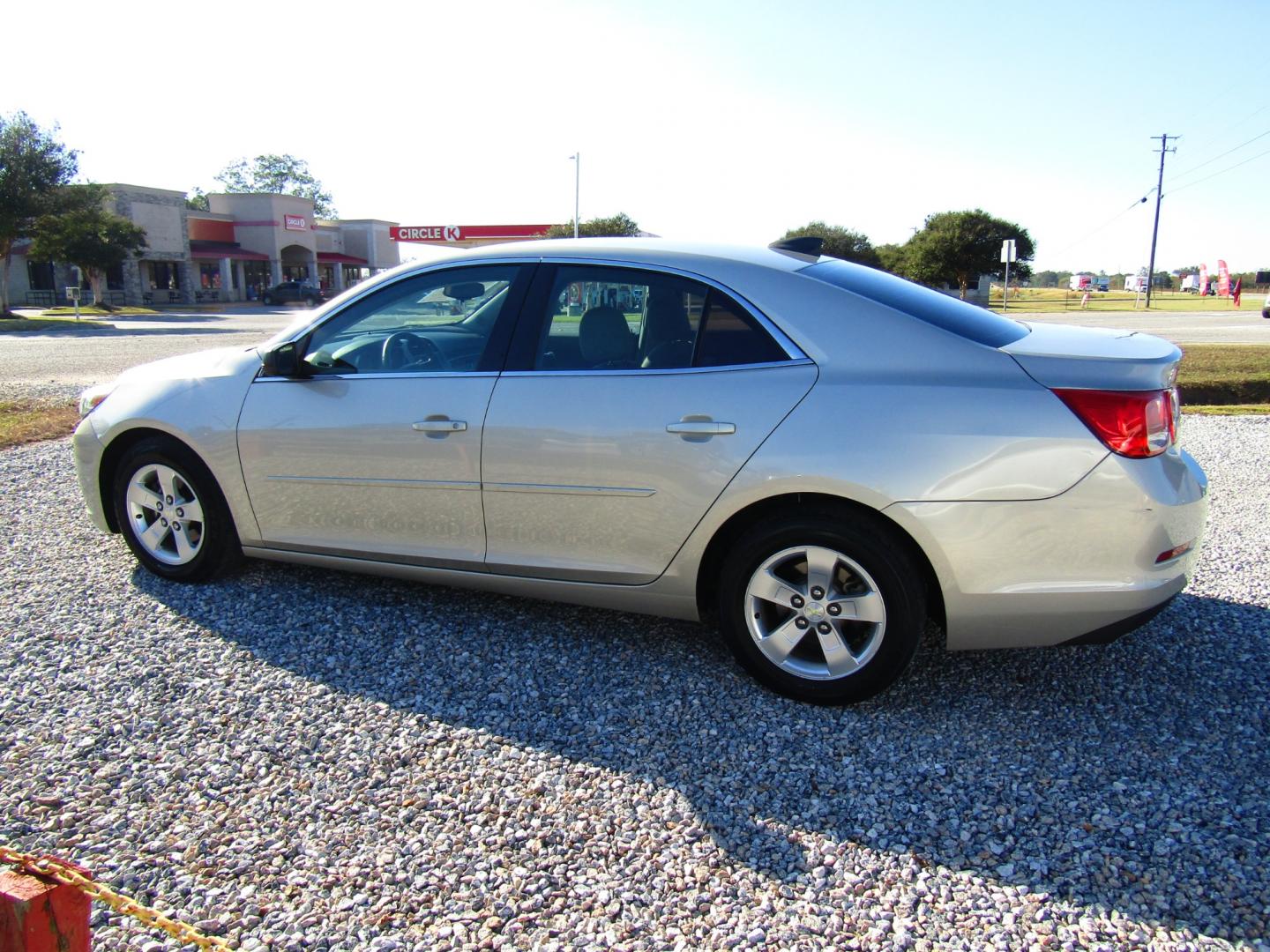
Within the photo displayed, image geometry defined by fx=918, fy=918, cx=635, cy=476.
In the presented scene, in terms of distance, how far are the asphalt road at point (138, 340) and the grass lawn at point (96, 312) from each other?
16.0 feet

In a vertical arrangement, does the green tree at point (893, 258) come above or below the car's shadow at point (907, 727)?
above

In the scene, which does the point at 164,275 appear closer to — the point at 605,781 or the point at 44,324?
the point at 44,324

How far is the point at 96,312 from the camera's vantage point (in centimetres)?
4238

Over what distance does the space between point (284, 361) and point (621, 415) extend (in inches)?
65.2

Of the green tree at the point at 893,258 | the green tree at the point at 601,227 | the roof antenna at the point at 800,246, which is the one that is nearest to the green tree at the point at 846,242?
the green tree at the point at 893,258

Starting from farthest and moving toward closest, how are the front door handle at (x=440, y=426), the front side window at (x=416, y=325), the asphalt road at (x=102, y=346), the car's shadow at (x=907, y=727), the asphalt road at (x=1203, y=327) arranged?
the asphalt road at (x=1203, y=327), the asphalt road at (x=102, y=346), the front side window at (x=416, y=325), the front door handle at (x=440, y=426), the car's shadow at (x=907, y=727)

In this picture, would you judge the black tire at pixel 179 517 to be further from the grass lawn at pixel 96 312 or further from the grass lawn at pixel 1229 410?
the grass lawn at pixel 96 312

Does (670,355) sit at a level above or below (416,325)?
below

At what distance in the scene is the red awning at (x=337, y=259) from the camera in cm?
6725

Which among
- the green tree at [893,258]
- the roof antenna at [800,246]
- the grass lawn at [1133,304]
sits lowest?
the roof antenna at [800,246]

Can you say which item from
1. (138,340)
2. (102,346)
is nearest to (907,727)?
(102,346)

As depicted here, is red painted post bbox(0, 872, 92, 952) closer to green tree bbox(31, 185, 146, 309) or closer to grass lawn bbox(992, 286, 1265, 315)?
green tree bbox(31, 185, 146, 309)

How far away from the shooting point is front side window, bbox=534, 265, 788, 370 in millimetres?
3441

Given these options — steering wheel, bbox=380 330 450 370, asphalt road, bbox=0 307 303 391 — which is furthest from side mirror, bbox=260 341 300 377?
asphalt road, bbox=0 307 303 391
